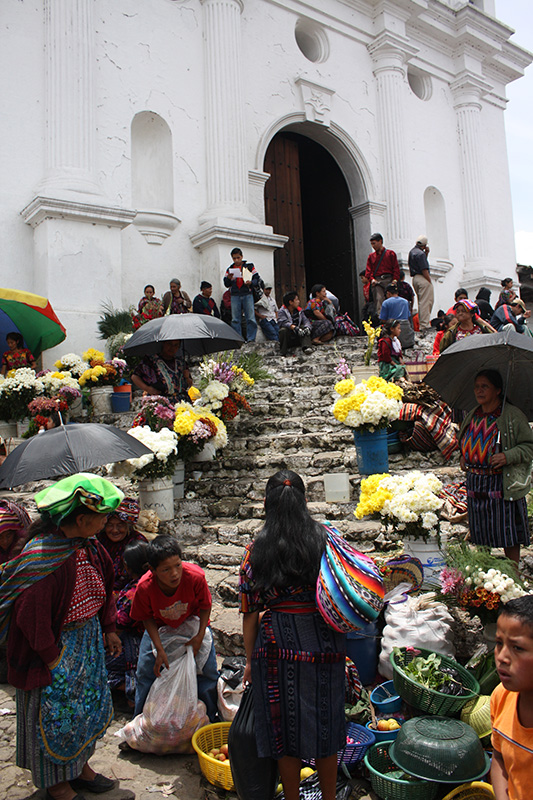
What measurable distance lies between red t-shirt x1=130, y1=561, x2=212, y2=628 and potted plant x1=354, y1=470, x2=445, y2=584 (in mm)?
1359

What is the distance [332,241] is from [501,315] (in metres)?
8.13

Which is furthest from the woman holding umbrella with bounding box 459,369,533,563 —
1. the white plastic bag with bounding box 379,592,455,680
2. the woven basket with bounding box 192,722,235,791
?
the woven basket with bounding box 192,722,235,791

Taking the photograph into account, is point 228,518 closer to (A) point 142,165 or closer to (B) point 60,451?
(B) point 60,451

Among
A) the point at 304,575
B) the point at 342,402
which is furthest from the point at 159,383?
the point at 304,575

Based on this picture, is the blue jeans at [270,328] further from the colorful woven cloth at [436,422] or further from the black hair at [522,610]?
the black hair at [522,610]

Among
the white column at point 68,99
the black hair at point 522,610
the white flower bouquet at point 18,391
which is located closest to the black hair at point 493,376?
the black hair at point 522,610

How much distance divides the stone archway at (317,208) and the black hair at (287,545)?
12.4 m

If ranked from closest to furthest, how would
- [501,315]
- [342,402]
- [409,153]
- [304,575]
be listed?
[304,575], [342,402], [501,315], [409,153]

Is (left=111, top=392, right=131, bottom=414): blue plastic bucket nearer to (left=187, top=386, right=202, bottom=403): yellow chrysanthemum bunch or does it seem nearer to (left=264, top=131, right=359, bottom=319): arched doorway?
(left=187, top=386, right=202, bottom=403): yellow chrysanthemum bunch

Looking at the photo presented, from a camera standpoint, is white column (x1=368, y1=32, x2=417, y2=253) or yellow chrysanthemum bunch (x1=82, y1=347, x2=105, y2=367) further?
white column (x1=368, y1=32, x2=417, y2=253)

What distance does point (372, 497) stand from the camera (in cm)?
409

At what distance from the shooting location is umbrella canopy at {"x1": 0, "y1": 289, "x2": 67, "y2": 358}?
24.6ft

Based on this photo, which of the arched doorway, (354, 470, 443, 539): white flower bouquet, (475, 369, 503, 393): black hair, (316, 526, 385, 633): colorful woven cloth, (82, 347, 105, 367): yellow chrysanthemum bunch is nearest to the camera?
(316, 526, 385, 633): colorful woven cloth

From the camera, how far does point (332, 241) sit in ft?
54.6
